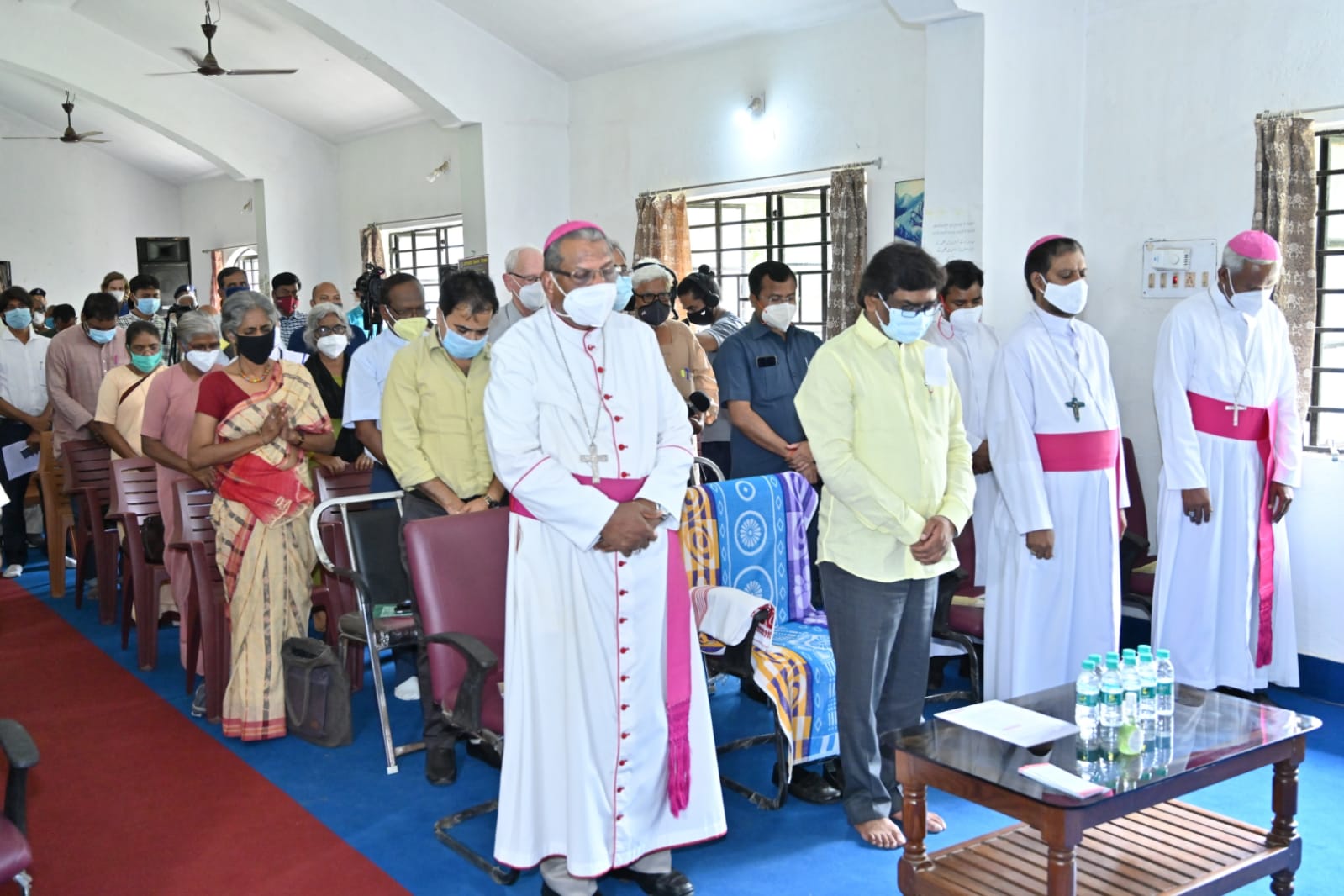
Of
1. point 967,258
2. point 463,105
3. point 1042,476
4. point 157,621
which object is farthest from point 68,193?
point 1042,476

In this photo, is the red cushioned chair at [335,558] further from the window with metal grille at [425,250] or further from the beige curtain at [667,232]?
the window with metal grille at [425,250]

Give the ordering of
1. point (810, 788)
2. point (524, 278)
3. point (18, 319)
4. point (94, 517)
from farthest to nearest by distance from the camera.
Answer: point (18, 319)
point (94, 517)
point (524, 278)
point (810, 788)

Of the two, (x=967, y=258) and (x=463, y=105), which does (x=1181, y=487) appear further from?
(x=463, y=105)

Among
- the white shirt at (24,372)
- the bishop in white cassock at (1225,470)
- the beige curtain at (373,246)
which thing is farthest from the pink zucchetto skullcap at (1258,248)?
the beige curtain at (373,246)

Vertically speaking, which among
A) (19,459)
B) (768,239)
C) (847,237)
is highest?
(768,239)

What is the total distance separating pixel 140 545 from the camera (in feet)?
17.4

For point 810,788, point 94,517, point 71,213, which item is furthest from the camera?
point 71,213

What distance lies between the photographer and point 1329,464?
475cm

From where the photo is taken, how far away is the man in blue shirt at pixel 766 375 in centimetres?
468

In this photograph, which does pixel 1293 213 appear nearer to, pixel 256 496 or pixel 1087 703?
pixel 1087 703

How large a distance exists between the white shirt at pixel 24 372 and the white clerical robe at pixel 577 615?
6.12 meters

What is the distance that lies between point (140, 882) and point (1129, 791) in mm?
2605

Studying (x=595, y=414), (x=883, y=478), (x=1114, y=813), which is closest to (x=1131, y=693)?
(x=1114, y=813)

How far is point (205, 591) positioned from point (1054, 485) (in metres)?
3.23
